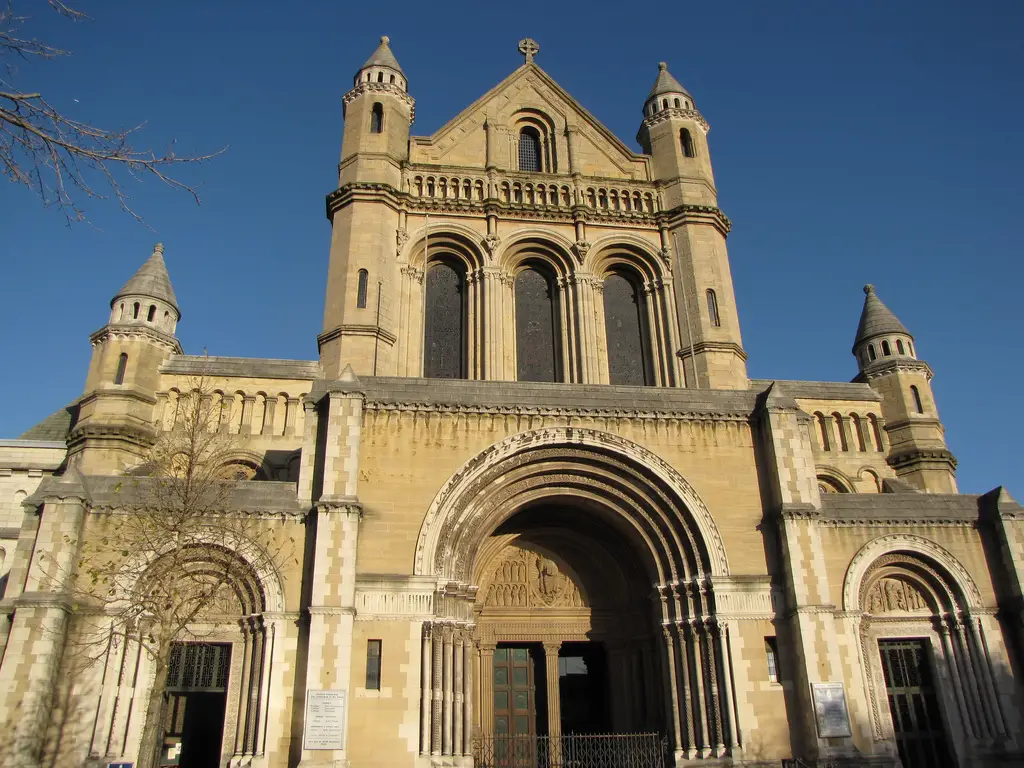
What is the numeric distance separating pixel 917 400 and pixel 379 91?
74.7 feet

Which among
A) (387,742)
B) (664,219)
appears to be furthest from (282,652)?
(664,219)

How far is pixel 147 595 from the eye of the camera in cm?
1591

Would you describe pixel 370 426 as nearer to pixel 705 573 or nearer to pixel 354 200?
pixel 705 573

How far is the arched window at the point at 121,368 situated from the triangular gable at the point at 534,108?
11.7 metres

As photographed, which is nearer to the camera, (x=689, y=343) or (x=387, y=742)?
(x=387, y=742)

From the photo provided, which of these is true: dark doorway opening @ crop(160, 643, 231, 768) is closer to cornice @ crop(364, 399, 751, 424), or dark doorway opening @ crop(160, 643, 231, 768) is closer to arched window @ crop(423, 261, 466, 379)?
cornice @ crop(364, 399, 751, 424)

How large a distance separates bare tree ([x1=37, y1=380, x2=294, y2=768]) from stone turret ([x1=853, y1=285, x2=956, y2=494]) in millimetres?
22301

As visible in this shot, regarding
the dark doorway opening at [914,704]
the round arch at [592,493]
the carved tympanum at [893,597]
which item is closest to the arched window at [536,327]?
the round arch at [592,493]

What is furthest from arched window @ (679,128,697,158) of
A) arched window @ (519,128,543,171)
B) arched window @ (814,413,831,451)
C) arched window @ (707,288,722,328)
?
arched window @ (814,413,831,451)

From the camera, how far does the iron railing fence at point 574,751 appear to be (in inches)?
695

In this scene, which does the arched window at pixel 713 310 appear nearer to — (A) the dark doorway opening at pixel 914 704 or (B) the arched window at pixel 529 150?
(B) the arched window at pixel 529 150

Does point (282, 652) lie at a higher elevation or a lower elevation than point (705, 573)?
lower

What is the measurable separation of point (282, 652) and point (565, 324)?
46.3 ft

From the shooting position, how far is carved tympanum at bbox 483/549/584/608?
20.6 meters
